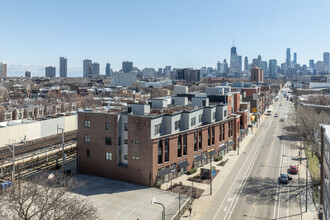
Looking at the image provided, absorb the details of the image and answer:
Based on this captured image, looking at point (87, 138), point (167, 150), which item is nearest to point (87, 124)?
point (87, 138)

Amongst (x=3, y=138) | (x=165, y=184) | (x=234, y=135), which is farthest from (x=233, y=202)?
(x=3, y=138)

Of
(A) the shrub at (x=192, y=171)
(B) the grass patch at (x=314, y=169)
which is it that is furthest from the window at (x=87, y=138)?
(B) the grass patch at (x=314, y=169)

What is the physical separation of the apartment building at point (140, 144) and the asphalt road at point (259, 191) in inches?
316

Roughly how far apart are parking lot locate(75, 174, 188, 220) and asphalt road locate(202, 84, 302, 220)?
19.3 ft

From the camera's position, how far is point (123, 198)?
3838 centimetres

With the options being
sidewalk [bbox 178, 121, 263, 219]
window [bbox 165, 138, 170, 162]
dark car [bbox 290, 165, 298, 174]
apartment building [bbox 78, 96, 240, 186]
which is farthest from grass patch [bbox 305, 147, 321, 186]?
window [bbox 165, 138, 170, 162]

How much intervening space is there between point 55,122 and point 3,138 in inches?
593

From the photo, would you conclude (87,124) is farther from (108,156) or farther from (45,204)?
(45,204)

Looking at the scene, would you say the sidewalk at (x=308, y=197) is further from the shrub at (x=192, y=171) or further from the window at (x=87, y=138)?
the window at (x=87, y=138)

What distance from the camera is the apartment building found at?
43.0 m

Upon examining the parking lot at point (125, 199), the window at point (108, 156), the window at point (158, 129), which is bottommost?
the parking lot at point (125, 199)

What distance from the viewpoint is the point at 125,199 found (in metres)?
38.1

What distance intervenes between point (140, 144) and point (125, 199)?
897cm

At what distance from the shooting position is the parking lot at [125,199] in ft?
112
